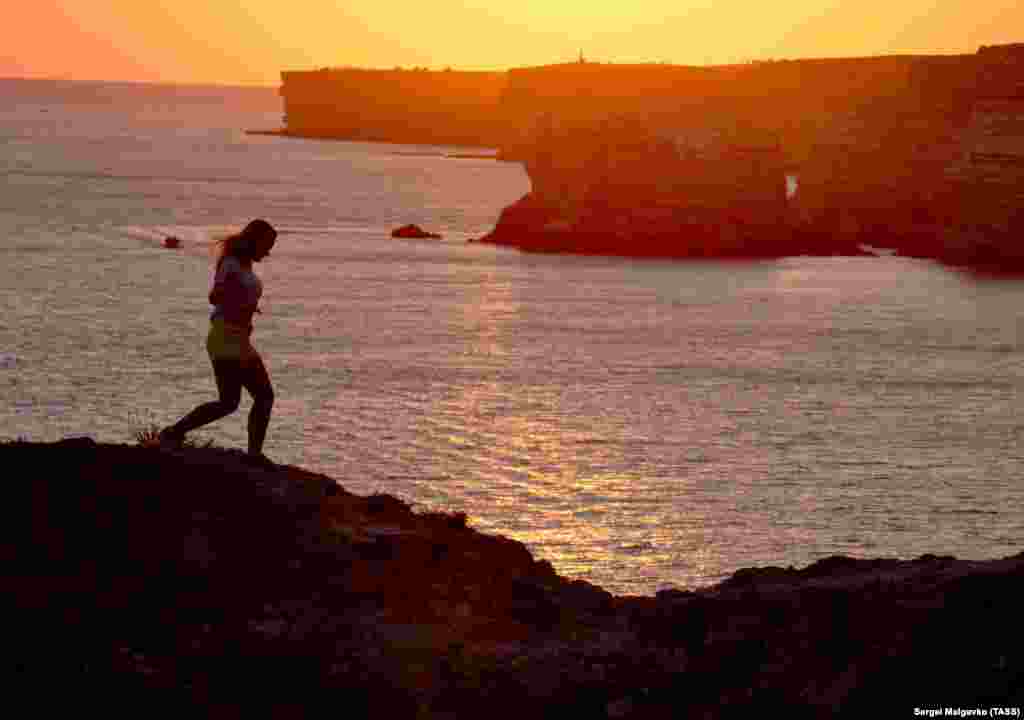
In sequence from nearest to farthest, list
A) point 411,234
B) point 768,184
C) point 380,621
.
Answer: point 380,621, point 768,184, point 411,234

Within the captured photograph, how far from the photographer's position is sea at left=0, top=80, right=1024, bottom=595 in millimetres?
31922

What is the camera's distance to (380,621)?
1129 cm

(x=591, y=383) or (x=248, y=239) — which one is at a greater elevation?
(x=591, y=383)

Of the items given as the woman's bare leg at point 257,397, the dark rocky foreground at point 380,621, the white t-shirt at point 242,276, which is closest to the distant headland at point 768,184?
the woman's bare leg at point 257,397

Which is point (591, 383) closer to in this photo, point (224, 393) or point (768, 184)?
point (224, 393)

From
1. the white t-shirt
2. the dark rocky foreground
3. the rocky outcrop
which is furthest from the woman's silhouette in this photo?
the rocky outcrop

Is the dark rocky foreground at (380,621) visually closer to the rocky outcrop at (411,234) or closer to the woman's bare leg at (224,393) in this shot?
the woman's bare leg at (224,393)

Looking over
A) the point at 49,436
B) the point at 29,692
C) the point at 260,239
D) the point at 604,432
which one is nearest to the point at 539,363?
the point at 604,432

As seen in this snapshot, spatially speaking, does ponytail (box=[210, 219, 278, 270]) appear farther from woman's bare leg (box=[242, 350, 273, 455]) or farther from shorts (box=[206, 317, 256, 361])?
woman's bare leg (box=[242, 350, 273, 455])

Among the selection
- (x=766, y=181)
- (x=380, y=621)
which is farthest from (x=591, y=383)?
(x=766, y=181)

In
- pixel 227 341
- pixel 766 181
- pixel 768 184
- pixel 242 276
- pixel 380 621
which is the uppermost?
pixel 766 181

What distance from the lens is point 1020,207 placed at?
317ft

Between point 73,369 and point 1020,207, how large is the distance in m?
63.5

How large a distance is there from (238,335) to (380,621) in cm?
327
